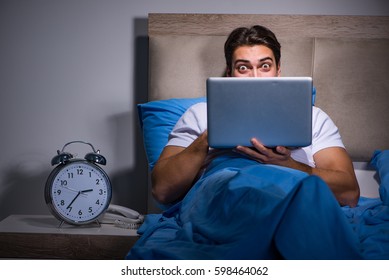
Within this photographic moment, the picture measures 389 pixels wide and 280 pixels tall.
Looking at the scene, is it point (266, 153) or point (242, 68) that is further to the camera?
point (242, 68)

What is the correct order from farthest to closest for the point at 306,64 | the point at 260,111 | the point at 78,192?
the point at 306,64 < the point at 78,192 < the point at 260,111

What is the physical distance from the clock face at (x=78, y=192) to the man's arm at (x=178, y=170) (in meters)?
0.18

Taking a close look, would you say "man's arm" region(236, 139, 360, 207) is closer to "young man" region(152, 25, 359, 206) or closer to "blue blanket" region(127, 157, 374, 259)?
"young man" region(152, 25, 359, 206)

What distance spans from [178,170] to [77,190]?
314mm

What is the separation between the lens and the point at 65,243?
58.5 inches

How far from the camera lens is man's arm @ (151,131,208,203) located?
1411 mm

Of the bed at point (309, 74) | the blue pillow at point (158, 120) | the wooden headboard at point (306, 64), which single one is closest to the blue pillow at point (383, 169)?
the bed at point (309, 74)

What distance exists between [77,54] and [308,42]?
2.50ft

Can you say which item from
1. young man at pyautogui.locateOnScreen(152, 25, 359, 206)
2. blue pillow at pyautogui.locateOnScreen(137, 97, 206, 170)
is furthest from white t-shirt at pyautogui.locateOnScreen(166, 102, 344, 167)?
blue pillow at pyautogui.locateOnScreen(137, 97, 206, 170)

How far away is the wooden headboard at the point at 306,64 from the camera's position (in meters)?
1.82

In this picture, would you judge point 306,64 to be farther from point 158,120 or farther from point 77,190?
point 77,190

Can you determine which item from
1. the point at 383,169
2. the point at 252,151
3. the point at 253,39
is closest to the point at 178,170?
the point at 252,151

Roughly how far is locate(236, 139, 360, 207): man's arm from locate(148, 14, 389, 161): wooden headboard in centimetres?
36
